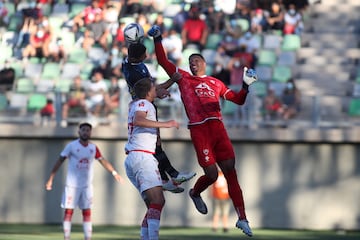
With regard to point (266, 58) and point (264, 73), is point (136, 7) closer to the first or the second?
point (266, 58)

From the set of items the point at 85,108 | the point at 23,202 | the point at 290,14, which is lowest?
the point at 23,202

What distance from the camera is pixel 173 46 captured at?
2819 centimetres

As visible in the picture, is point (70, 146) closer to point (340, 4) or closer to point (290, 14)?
point (290, 14)

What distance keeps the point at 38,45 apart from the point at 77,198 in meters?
8.42

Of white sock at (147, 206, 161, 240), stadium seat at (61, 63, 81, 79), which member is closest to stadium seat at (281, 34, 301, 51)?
stadium seat at (61, 63, 81, 79)

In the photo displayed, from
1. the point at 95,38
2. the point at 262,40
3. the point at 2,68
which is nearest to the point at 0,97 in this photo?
the point at 2,68

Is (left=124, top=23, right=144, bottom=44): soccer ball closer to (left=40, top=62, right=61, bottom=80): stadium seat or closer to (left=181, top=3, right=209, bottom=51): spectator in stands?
(left=40, top=62, right=61, bottom=80): stadium seat

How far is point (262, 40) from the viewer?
94.4 feet

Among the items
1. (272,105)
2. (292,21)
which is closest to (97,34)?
(292,21)

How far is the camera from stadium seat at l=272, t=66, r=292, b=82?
26719 mm

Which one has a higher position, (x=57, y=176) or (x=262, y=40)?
(x=262, y=40)

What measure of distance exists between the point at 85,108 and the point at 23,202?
2777 millimetres

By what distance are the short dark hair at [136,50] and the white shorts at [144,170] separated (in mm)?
1271

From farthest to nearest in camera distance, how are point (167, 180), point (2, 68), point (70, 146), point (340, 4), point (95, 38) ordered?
1. point (340, 4)
2. point (95, 38)
3. point (2, 68)
4. point (70, 146)
5. point (167, 180)
